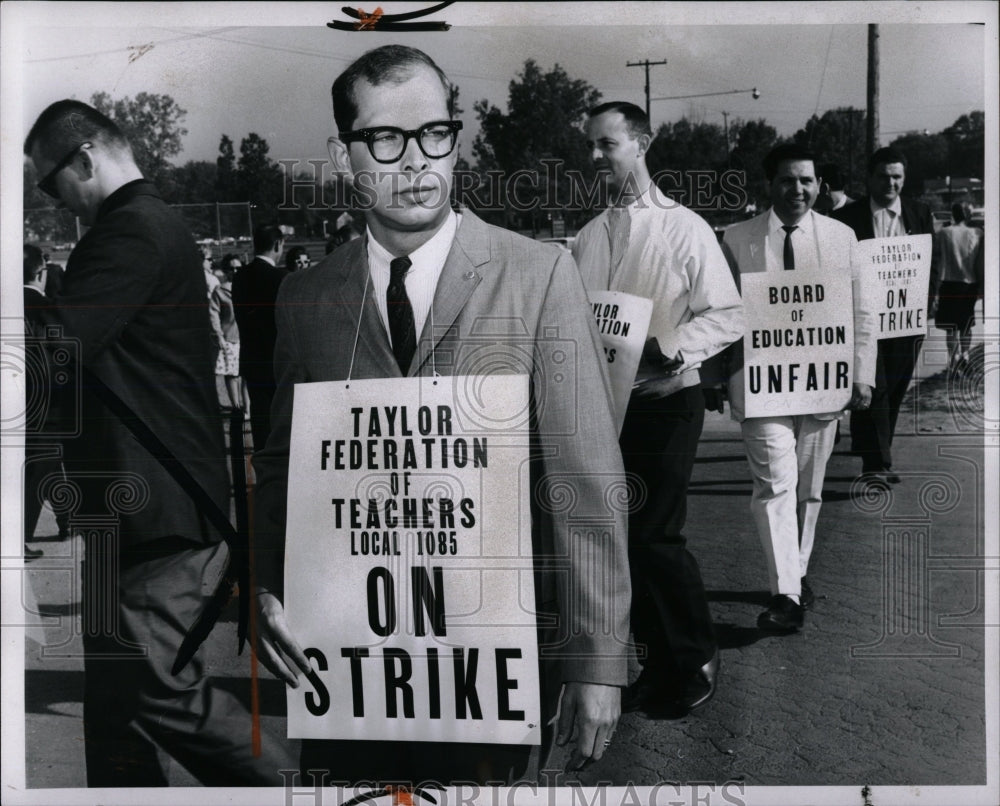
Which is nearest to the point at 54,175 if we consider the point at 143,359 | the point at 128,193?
the point at 128,193

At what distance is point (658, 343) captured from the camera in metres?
3.69

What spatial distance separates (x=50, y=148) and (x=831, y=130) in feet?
8.59

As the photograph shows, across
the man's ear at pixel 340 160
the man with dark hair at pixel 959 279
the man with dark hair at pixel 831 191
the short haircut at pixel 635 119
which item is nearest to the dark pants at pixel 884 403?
the man with dark hair at pixel 959 279

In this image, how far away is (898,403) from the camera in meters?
3.80

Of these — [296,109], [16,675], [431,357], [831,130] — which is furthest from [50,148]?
[831,130]

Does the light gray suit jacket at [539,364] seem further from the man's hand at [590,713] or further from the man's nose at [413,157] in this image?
the man's nose at [413,157]

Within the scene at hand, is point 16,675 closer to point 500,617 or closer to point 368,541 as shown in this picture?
point 368,541

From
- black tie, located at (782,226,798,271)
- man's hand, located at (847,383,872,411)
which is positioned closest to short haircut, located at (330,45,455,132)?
black tie, located at (782,226,798,271)

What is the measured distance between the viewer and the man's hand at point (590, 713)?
3.15 m

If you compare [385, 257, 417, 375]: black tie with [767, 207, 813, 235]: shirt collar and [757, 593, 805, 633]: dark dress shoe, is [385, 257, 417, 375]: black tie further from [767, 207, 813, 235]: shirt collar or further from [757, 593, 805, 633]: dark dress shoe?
[757, 593, 805, 633]: dark dress shoe

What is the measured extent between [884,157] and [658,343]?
1.01m

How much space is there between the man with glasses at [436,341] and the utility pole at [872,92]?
1.15 m

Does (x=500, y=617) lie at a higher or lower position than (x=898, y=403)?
lower

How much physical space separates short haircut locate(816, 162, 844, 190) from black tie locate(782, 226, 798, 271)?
0.64ft
